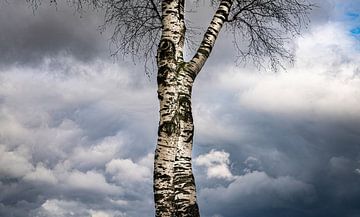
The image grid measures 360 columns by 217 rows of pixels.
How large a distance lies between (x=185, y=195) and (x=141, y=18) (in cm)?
494

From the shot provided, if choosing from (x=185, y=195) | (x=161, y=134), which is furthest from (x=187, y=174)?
(x=161, y=134)

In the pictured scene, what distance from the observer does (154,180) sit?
24.8ft

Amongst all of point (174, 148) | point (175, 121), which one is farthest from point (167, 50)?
point (174, 148)

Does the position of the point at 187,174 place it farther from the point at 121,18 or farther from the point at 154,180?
the point at 121,18

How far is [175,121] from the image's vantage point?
304 inches

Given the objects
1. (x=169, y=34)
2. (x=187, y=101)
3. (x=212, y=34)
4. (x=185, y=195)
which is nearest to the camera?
(x=185, y=195)

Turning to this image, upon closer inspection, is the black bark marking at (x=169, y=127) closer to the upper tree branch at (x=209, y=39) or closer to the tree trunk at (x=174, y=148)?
the tree trunk at (x=174, y=148)

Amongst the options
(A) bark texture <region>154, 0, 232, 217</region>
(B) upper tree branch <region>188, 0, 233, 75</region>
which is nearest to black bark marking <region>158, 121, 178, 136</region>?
(A) bark texture <region>154, 0, 232, 217</region>

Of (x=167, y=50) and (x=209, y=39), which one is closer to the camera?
(x=167, y=50)

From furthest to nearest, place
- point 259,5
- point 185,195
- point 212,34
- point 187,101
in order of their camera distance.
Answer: point 259,5 < point 212,34 < point 187,101 < point 185,195

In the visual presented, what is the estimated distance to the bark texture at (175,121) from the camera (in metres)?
7.43

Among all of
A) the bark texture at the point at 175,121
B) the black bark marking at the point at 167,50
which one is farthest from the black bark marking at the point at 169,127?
the black bark marking at the point at 167,50

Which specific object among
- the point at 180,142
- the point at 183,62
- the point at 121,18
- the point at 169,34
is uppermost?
the point at 121,18

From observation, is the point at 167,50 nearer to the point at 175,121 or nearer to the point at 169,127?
the point at 175,121
